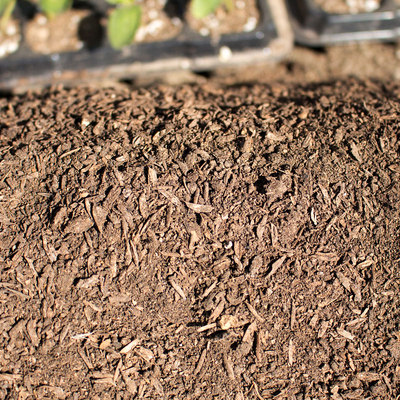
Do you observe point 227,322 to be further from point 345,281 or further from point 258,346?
point 345,281

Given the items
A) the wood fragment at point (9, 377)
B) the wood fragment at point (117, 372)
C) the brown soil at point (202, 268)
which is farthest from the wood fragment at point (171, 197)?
the wood fragment at point (9, 377)

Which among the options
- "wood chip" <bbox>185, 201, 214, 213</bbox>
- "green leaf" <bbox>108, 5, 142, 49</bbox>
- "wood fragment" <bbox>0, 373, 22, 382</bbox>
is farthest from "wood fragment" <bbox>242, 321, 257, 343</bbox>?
"green leaf" <bbox>108, 5, 142, 49</bbox>

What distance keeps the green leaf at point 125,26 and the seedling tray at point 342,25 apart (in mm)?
840

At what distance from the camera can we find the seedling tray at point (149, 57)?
1828 millimetres

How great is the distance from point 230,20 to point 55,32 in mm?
826

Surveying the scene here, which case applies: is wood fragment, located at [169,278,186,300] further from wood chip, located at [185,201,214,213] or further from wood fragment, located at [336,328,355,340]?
wood fragment, located at [336,328,355,340]

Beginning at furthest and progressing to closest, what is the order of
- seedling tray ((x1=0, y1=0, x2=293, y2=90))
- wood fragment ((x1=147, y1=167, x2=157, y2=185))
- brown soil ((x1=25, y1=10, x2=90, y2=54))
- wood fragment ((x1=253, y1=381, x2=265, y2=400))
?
brown soil ((x1=25, y1=10, x2=90, y2=54)) → seedling tray ((x1=0, y1=0, x2=293, y2=90)) → wood fragment ((x1=147, y1=167, x2=157, y2=185)) → wood fragment ((x1=253, y1=381, x2=265, y2=400))

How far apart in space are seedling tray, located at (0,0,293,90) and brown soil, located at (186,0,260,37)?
0.18 ft

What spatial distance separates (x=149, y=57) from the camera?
1.88m

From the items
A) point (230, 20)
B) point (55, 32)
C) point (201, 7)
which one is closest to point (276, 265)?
point (201, 7)

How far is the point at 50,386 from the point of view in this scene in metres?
1.04

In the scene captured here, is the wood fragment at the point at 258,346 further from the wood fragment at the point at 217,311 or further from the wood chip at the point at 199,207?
the wood chip at the point at 199,207

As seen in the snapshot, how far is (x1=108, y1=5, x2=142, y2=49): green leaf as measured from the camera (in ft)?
5.37

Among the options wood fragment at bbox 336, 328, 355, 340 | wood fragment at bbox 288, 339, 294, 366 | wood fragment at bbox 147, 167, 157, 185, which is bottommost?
wood fragment at bbox 288, 339, 294, 366
